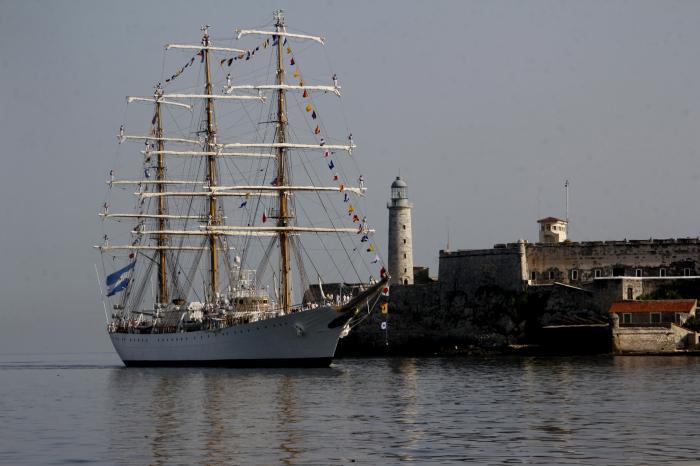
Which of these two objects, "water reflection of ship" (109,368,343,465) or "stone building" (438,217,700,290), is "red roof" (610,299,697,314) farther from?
"water reflection of ship" (109,368,343,465)

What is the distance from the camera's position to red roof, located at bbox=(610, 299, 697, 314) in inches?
3118

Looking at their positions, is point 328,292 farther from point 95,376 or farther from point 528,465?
point 528,465

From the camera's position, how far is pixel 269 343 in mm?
71188

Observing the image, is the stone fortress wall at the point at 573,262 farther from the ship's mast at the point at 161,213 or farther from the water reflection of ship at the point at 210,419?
the water reflection of ship at the point at 210,419

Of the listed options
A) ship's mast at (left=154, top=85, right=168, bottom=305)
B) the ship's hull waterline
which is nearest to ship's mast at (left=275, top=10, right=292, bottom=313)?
the ship's hull waterline

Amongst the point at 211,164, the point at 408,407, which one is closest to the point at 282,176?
the point at 211,164

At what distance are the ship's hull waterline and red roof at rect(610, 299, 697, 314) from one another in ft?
68.4

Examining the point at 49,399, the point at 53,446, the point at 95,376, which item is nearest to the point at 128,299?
the point at 95,376

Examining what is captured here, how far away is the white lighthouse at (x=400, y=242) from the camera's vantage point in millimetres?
95750

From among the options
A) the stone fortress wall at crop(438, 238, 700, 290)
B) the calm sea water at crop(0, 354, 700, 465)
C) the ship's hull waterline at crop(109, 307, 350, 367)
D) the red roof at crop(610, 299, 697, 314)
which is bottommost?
the calm sea water at crop(0, 354, 700, 465)

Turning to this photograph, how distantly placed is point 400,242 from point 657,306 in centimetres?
2334

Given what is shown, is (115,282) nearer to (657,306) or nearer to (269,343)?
(269,343)

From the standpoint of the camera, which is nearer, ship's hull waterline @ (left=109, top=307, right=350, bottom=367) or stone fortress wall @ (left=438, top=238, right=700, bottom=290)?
ship's hull waterline @ (left=109, top=307, right=350, bottom=367)

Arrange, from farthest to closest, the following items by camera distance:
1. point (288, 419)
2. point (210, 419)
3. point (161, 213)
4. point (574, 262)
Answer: point (161, 213)
point (574, 262)
point (210, 419)
point (288, 419)
